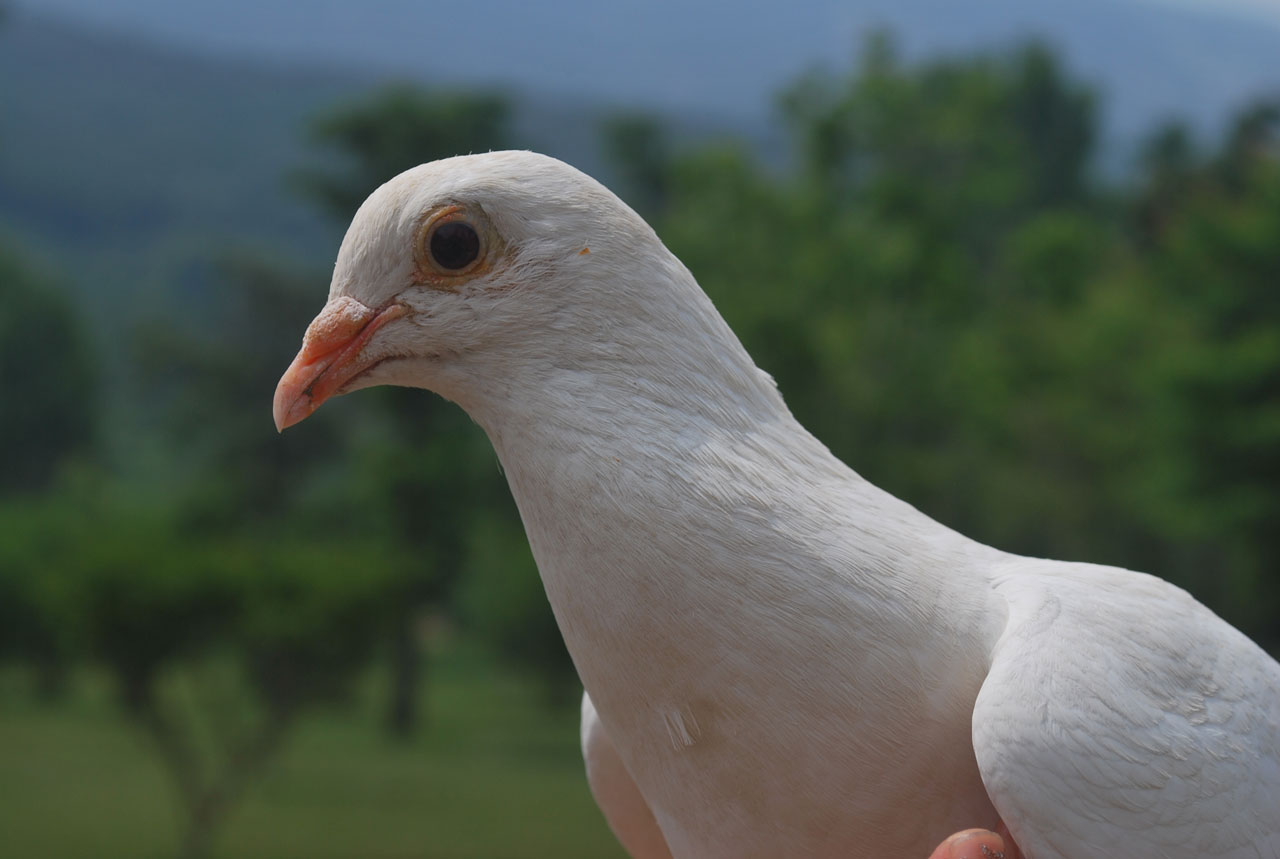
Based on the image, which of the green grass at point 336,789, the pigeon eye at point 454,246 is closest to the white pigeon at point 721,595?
the pigeon eye at point 454,246

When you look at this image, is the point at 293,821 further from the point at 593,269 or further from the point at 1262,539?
the point at 593,269

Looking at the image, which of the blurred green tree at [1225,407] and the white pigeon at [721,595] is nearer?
the white pigeon at [721,595]

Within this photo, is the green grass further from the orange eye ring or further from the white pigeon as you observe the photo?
the orange eye ring

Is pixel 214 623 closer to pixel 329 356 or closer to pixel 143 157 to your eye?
pixel 329 356

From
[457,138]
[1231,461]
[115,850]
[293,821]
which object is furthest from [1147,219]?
[115,850]

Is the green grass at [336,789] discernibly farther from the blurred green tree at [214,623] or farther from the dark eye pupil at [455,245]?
the dark eye pupil at [455,245]

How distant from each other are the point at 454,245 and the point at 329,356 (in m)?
0.25

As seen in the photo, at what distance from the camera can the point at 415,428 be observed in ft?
57.6

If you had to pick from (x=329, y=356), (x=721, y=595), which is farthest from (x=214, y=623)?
(x=721, y=595)

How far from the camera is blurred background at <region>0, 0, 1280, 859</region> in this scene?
1388 centimetres

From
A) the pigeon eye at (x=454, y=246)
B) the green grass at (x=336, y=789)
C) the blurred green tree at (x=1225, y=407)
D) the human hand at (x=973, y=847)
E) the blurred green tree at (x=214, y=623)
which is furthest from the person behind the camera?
the blurred green tree at (x=1225, y=407)

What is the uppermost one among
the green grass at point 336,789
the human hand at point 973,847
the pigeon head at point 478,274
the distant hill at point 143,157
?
the pigeon head at point 478,274

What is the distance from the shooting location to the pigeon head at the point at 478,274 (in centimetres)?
167

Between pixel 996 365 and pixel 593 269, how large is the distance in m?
18.6
